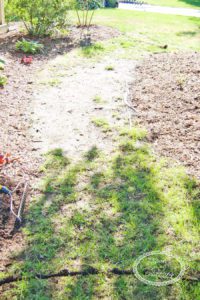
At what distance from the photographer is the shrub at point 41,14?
7676mm

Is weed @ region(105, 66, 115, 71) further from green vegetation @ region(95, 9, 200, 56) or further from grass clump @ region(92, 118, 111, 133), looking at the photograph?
grass clump @ region(92, 118, 111, 133)

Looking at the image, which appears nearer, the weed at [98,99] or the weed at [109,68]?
the weed at [98,99]

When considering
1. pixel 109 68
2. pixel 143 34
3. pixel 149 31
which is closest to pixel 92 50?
pixel 109 68

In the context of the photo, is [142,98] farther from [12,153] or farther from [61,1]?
[61,1]

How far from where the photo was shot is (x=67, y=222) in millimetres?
3006

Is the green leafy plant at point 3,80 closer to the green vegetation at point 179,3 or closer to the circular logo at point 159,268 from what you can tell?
the circular logo at point 159,268

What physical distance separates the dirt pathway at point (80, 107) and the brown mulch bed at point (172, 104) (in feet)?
1.04

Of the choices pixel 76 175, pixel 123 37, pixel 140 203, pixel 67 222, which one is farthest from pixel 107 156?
pixel 123 37

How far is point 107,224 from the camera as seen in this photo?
2.99 metres

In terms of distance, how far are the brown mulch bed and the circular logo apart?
1.19m

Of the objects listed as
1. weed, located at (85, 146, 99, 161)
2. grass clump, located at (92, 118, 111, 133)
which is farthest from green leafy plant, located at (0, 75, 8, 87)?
weed, located at (85, 146, 99, 161)

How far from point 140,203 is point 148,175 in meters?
0.48

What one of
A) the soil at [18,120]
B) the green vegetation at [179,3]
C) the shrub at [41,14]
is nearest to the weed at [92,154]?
the soil at [18,120]

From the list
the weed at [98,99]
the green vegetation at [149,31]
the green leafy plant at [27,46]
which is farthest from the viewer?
the green vegetation at [149,31]
